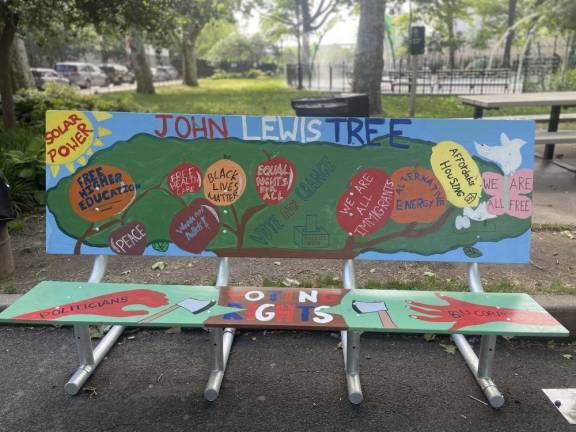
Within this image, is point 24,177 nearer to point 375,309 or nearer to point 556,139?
point 375,309

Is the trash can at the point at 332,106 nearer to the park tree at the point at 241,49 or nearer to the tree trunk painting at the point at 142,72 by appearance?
the tree trunk painting at the point at 142,72

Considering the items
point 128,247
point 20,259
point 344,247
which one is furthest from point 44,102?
point 344,247

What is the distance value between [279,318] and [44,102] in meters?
9.64

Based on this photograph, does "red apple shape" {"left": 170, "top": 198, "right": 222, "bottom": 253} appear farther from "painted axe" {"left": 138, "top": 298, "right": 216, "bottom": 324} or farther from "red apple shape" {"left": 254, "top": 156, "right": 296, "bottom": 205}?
"painted axe" {"left": 138, "top": 298, "right": 216, "bottom": 324}

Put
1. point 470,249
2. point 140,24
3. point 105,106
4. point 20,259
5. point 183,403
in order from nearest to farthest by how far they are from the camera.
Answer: point 183,403 < point 470,249 < point 20,259 < point 140,24 < point 105,106

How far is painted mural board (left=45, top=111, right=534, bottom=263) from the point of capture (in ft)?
9.15

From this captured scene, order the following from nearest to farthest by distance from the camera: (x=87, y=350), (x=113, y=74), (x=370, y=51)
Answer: (x=87, y=350), (x=370, y=51), (x=113, y=74)

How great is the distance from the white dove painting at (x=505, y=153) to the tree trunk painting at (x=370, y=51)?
31.4 feet

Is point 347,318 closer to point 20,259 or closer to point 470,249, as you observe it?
point 470,249

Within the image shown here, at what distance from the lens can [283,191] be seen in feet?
9.37

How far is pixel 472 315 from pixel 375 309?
44 centimetres

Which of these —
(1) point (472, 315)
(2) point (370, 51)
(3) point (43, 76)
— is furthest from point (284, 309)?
(3) point (43, 76)

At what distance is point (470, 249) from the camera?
2.81m

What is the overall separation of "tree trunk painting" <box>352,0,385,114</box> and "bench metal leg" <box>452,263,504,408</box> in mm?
9742
